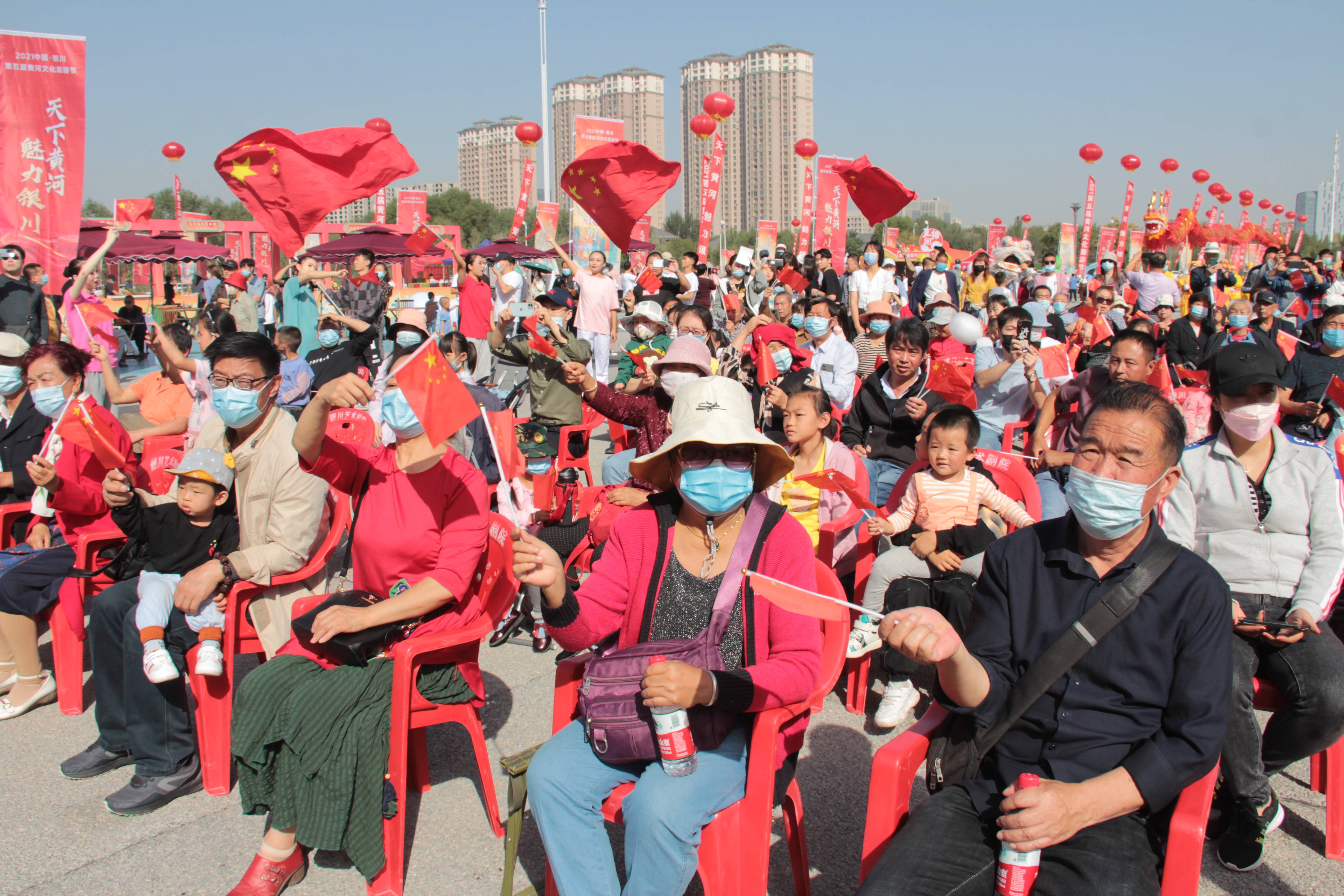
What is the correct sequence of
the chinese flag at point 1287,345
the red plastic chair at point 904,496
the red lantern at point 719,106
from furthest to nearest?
1. the red lantern at point 719,106
2. the chinese flag at point 1287,345
3. the red plastic chair at point 904,496

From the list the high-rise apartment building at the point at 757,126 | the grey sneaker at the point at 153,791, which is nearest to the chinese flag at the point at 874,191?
the grey sneaker at the point at 153,791

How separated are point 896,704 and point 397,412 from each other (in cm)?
246

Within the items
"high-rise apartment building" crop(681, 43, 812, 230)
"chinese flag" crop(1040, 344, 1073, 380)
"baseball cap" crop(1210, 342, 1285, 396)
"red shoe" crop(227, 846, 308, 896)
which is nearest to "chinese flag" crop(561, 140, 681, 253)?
"chinese flag" crop(1040, 344, 1073, 380)

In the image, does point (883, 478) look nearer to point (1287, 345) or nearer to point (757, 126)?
point (1287, 345)

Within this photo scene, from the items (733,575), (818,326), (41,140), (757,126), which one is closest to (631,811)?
(733,575)

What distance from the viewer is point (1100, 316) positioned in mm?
9531

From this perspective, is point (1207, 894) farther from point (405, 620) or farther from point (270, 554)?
point (270, 554)

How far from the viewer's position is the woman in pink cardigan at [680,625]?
2188mm

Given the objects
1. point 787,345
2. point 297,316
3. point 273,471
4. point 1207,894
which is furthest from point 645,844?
point 297,316

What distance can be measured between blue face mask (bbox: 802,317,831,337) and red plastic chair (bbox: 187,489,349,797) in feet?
14.1

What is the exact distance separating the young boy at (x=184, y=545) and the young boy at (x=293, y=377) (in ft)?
→ 12.3

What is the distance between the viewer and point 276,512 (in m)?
3.33

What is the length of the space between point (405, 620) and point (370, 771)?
0.50 m

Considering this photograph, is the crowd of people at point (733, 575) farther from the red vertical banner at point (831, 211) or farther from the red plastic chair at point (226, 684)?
the red vertical banner at point (831, 211)
